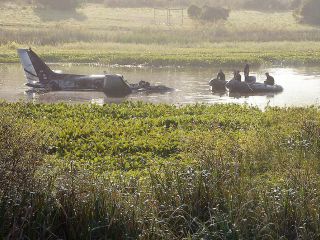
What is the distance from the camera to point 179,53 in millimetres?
47594

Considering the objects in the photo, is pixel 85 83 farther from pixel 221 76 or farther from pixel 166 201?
pixel 166 201

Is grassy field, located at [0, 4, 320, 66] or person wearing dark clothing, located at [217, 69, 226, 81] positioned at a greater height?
grassy field, located at [0, 4, 320, 66]

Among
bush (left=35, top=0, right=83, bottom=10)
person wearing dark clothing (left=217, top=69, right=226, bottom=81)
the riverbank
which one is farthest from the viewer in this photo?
bush (left=35, top=0, right=83, bottom=10)

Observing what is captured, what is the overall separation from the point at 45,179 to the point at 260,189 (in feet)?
12.4

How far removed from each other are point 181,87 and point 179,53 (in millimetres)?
14536

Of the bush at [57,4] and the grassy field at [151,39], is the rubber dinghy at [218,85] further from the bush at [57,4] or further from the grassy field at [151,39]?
→ the bush at [57,4]

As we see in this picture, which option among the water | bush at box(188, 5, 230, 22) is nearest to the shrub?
bush at box(188, 5, 230, 22)

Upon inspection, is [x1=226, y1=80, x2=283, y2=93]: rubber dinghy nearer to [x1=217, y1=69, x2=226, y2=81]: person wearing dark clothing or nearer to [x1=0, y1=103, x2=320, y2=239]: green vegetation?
[x1=217, y1=69, x2=226, y2=81]: person wearing dark clothing

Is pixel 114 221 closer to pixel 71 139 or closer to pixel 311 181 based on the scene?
pixel 311 181

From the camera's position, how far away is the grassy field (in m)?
45.4

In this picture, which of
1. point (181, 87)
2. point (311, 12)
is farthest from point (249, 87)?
point (311, 12)

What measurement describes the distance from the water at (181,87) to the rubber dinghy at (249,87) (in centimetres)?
66

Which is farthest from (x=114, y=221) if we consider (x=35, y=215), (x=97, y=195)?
(x=35, y=215)

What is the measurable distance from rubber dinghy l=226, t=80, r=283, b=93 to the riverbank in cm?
1131
